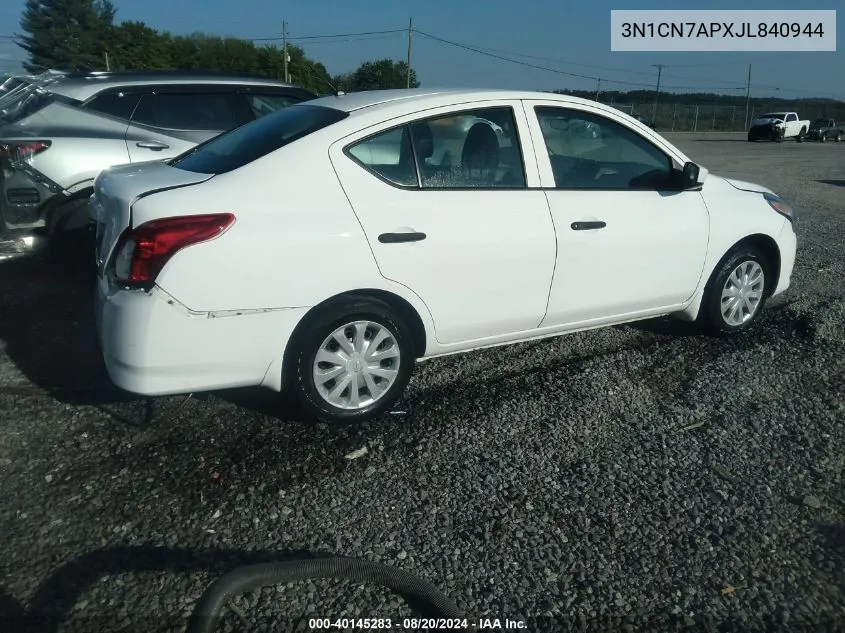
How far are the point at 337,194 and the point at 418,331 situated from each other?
2.84ft

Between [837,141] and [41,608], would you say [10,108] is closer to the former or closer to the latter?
[41,608]

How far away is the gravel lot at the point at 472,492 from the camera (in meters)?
2.52

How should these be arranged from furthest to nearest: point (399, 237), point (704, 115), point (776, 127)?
point (704, 115), point (776, 127), point (399, 237)

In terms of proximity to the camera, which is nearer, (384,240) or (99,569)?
(99,569)

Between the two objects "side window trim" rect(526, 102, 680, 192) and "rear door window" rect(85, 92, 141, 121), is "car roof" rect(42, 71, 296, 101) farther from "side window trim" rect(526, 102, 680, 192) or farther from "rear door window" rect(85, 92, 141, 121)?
"side window trim" rect(526, 102, 680, 192)

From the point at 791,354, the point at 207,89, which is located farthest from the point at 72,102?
the point at 791,354

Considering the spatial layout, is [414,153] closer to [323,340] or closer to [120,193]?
[323,340]

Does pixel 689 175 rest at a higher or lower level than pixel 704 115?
lower

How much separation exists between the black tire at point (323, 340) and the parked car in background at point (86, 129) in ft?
10.7

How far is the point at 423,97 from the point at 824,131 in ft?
166

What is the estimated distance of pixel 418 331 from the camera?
12.6ft

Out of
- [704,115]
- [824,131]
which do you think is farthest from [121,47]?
[824,131]

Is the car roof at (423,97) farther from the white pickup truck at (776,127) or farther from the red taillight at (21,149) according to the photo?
the white pickup truck at (776,127)

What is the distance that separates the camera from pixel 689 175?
448cm
